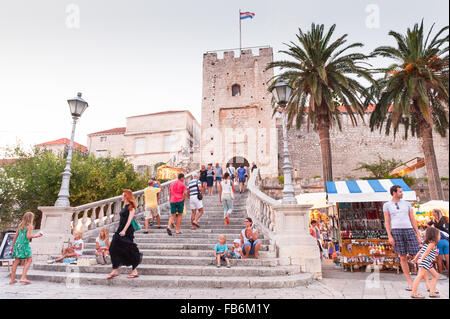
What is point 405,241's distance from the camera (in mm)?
4438

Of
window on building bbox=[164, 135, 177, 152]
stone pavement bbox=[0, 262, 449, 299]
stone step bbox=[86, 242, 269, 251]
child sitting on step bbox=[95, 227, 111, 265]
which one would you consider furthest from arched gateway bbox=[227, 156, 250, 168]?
stone pavement bbox=[0, 262, 449, 299]

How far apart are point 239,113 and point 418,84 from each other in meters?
16.2

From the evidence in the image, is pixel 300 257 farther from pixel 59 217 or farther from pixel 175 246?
pixel 59 217

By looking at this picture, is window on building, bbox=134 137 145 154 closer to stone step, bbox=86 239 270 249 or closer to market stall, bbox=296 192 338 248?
market stall, bbox=296 192 338 248

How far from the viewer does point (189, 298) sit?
160 inches

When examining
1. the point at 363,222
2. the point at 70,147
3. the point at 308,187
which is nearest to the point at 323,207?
the point at 363,222

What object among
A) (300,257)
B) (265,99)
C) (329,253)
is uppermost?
(265,99)

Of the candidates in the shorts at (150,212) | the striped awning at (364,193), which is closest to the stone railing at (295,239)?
the striped awning at (364,193)

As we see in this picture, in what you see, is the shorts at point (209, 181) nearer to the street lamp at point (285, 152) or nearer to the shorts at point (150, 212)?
the shorts at point (150, 212)

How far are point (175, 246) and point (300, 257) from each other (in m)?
3.01

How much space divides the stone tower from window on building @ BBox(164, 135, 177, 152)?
1214cm

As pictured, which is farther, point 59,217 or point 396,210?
point 59,217

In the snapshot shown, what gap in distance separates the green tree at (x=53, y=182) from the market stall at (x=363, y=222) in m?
13.2

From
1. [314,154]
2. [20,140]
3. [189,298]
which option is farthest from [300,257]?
[314,154]
